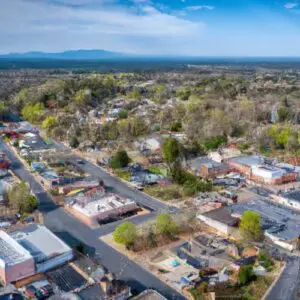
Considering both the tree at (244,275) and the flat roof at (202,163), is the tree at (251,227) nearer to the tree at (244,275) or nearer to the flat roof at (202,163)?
the tree at (244,275)

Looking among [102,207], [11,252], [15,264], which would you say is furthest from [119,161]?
[15,264]

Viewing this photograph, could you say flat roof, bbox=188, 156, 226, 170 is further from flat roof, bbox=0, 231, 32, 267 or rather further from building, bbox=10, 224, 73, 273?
flat roof, bbox=0, 231, 32, 267

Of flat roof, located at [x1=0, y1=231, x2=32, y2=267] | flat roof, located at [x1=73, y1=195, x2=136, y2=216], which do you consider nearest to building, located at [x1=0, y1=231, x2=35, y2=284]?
flat roof, located at [x1=0, y1=231, x2=32, y2=267]

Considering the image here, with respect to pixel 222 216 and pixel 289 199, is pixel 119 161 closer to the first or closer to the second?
pixel 222 216

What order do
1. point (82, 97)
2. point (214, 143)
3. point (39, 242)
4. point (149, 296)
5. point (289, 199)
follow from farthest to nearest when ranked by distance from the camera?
point (82, 97) < point (214, 143) < point (289, 199) < point (39, 242) < point (149, 296)

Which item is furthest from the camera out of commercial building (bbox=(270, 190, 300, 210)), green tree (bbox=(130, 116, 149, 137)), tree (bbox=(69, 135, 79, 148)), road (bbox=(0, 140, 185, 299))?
green tree (bbox=(130, 116, 149, 137))

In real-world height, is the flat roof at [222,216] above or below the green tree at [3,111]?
below

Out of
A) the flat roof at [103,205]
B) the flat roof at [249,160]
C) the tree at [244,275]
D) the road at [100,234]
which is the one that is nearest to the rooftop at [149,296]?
the road at [100,234]
